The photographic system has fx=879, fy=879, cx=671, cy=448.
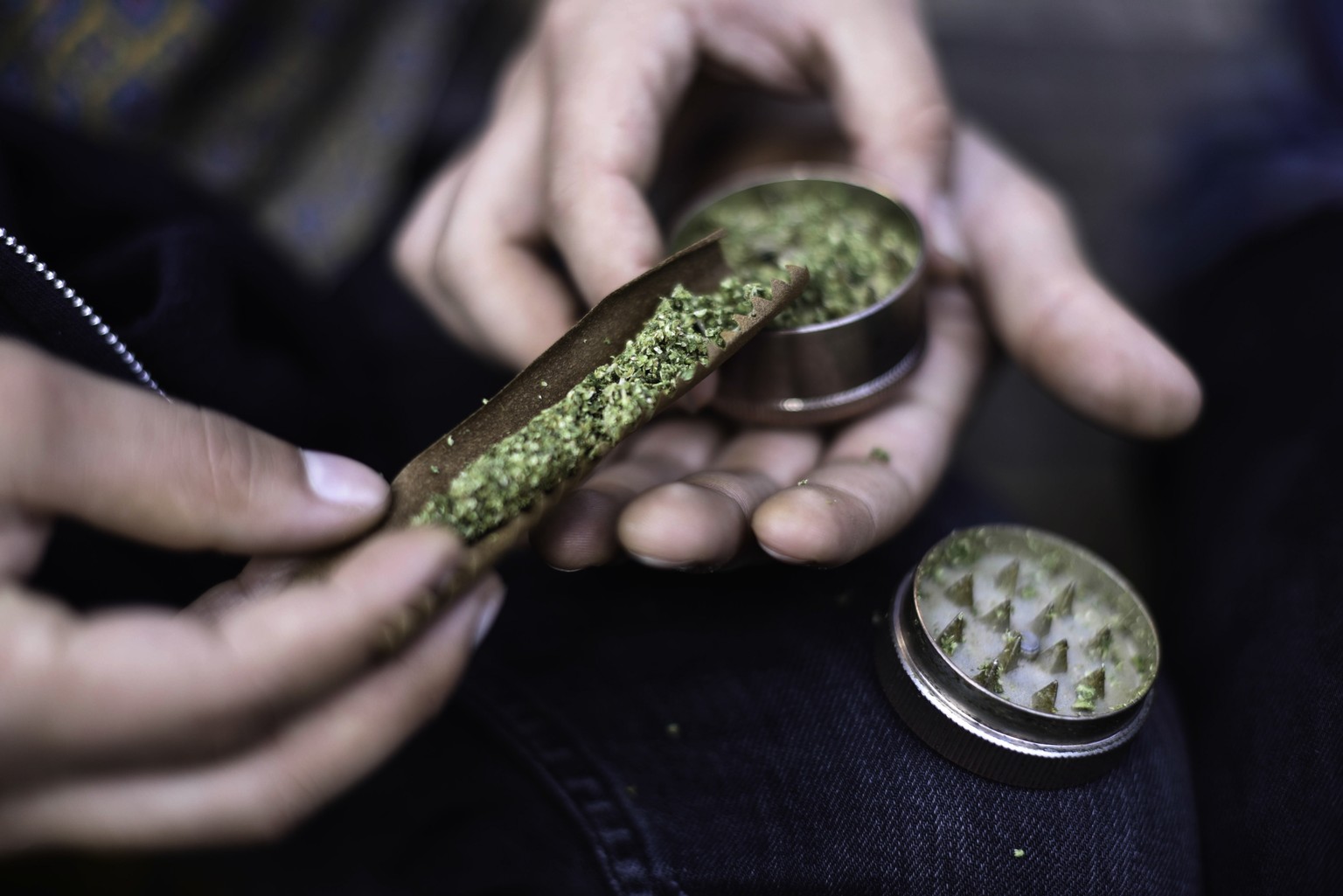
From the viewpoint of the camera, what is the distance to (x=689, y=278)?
1.20m

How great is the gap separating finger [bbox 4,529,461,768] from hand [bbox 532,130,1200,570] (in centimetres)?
28

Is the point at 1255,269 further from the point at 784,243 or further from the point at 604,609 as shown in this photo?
the point at 604,609

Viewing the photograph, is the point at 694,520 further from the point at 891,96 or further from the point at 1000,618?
the point at 891,96

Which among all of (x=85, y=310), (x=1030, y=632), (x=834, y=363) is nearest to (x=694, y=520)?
(x=834, y=363)

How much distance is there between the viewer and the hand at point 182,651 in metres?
0.75

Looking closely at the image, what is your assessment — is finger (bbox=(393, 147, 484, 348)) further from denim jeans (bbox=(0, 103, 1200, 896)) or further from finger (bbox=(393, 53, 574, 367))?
denim jeans (bbox=(0, 103, 1200, 896))

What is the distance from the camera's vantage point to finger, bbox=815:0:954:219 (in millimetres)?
1477

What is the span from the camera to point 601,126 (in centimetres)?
128

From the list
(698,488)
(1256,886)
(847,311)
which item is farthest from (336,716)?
(1256,886)

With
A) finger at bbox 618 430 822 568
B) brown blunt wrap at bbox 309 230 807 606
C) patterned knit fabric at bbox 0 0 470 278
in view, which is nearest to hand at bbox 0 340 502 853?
brown blunt wrap at bbox 309 230 807 606

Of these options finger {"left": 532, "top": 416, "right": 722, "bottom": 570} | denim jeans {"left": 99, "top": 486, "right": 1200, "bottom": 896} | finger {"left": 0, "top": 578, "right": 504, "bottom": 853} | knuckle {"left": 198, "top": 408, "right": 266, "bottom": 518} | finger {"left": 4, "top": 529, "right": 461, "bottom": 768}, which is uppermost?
knuckle {"left": 198, "top": 408, "right": 266, "bottom": 518}

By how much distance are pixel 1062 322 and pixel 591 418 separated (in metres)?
0.81

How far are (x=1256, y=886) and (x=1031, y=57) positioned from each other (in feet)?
10.6

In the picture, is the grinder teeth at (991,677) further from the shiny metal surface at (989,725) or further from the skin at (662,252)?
the skin at (662,252)
